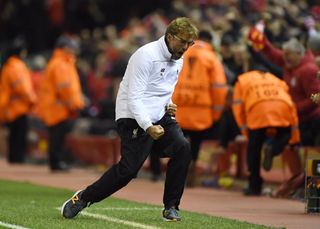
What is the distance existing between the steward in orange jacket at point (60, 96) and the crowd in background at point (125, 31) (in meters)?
2.44

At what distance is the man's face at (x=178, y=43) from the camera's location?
11172 millimetres

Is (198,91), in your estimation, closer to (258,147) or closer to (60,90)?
(258,147)

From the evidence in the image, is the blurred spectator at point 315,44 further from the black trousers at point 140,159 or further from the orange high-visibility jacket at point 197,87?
the black trousers at point 140,159

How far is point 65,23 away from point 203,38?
14795 mm

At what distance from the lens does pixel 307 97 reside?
1516 centimetres

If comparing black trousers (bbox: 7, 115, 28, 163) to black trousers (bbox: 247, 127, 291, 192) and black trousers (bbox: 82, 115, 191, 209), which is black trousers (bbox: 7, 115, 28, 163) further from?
black trousers (bbox: 82, 115, 191, 209)

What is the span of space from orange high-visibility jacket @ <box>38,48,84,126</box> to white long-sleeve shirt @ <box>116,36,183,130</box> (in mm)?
9442

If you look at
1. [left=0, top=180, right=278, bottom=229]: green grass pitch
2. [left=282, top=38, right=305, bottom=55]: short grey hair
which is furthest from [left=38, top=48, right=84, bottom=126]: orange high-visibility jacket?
[left=282, top=38, right=305, bottom=55]: short grey hair

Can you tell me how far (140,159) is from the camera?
11320 mm

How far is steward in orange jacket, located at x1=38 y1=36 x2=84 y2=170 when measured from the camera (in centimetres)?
2089

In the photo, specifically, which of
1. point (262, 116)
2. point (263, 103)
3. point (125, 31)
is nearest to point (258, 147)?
point (262, 116)

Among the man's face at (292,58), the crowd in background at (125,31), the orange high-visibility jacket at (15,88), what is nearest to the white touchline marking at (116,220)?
the crowd in background at (125,31)

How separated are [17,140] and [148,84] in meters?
13.1

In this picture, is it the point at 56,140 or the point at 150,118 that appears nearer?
the point at 150,118
